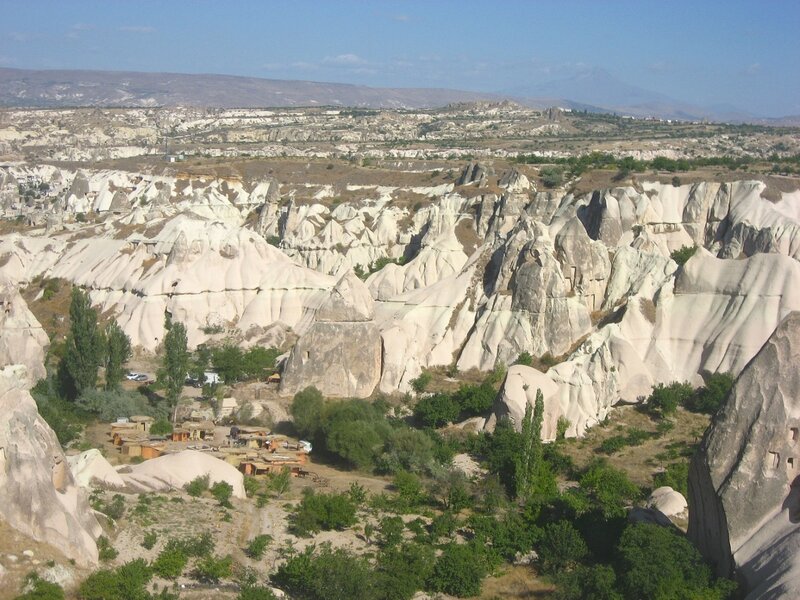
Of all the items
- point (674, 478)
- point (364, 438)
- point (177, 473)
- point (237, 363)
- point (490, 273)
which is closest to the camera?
point (177, 473)

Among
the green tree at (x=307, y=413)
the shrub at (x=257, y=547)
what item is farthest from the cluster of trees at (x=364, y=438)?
the shrub at (x=257, y=547)

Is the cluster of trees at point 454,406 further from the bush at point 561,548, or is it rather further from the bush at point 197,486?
the bush at point 561,548

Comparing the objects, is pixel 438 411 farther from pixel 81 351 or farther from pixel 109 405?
pixel 81 351

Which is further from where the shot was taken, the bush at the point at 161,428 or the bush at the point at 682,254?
the bush at the point at 682,254

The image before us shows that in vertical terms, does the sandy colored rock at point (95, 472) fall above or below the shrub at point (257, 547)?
→ above

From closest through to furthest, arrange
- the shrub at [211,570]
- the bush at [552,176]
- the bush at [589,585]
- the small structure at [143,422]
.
→ 1. the bush at [589,585]
2. the shrub at [211,570]
3. the small structure at [143,422]
4. the bush at [552,176]

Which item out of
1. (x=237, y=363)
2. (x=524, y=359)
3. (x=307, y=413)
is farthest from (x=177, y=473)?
(x=524, y=359)
